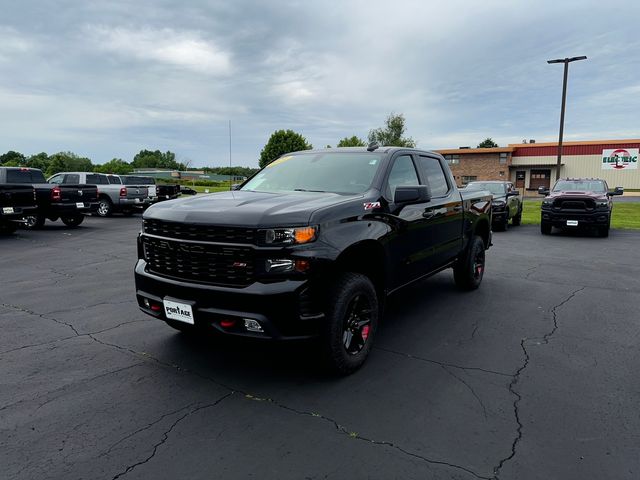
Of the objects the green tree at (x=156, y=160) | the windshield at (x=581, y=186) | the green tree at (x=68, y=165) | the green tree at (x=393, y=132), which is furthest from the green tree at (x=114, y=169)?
the windshield at (x=581, y=186)

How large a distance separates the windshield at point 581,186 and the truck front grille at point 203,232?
14172mm

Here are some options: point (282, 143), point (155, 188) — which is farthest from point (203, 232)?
point (282, 143)

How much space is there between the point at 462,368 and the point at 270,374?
1.63 m

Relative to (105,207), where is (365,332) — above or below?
above

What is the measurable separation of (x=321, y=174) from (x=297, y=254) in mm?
1606

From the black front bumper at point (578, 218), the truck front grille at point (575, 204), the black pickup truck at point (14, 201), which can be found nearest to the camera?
the black pickup truck at point (14, 201)

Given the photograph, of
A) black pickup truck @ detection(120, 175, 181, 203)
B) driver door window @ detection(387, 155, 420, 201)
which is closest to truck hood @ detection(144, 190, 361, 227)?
driver door window @ detection(387, 155, 420, 201)

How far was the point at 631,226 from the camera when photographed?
15.9 meters

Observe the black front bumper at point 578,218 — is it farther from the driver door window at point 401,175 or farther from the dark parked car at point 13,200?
the dark parked car at point 13,200

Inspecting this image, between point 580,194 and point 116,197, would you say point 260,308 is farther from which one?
point 116,197

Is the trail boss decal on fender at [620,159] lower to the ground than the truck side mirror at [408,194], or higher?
higher

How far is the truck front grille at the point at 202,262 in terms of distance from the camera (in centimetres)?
326

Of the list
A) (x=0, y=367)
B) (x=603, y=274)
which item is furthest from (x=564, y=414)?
(x=603, y=274)

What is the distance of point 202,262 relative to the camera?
343 centimetres
